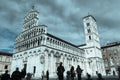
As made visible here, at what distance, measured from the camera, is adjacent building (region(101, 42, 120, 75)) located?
52094 millimetres

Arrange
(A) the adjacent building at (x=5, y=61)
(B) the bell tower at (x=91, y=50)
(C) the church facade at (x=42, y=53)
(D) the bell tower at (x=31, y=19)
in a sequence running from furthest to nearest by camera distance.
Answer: (B) the bell tower at (x=91, y=50), (A) the adjacent building at (x=5, y=61), (D) the bell tower at (x=31, y=19), (C) the church facade at (x=42, y=53)

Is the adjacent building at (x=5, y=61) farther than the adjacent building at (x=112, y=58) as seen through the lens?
No

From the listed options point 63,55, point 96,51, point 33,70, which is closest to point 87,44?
point 96,51

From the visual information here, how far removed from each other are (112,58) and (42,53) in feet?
120

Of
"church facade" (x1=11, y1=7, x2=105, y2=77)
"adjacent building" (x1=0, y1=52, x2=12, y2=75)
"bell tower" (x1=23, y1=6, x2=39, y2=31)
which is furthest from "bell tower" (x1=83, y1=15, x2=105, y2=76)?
"adjacent building" (x1=0, y1=52, x2=12, y2=75)

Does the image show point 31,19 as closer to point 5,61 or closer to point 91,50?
point 5,61

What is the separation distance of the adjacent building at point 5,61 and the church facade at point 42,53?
415 cm

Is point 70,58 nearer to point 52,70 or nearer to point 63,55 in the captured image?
point 63,55

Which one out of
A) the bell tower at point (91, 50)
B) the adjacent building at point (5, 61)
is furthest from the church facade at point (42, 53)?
the adjacent building at point (5, 61)

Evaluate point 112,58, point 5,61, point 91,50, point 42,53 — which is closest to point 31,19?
point 42,53

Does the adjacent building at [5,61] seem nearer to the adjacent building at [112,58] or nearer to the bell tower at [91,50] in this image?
the bell tower at [91,50]

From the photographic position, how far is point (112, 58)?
5434 centimetres

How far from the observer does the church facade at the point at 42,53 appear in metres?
33.6

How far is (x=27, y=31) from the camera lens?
40.5 m
